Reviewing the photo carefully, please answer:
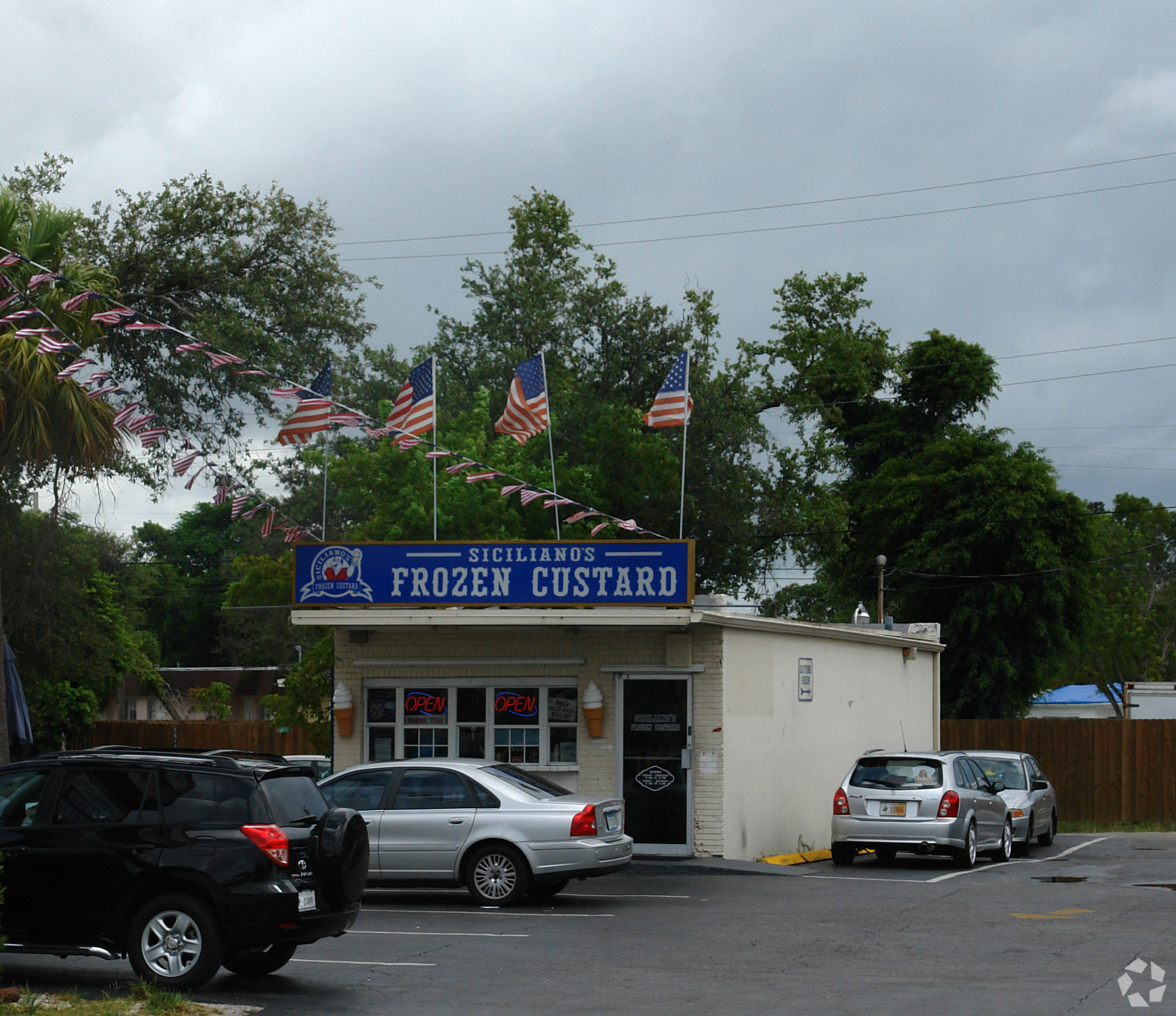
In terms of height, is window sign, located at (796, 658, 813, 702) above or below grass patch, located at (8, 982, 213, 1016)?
above

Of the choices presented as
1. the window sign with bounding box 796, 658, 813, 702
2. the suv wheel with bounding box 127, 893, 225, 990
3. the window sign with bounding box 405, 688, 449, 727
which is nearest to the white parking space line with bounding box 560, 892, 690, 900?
the window sign with bounding box 405, 688, 449, 727

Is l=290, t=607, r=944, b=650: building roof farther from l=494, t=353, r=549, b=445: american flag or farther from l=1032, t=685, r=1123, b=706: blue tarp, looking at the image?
l=1032, t=685, r=1123, b=706: blue tarp

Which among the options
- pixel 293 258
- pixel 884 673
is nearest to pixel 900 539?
pixel 884 673

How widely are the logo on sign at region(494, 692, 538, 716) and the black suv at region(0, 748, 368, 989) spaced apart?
979 centimetres

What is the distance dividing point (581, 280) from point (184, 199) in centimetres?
1134

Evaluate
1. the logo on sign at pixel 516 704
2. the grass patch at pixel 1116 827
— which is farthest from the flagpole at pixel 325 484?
the grass patch at pixel 1116 827

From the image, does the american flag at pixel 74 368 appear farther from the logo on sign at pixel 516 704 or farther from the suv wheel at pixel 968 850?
the suv wheel at pixel 968 850

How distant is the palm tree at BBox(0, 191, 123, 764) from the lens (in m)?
19.6

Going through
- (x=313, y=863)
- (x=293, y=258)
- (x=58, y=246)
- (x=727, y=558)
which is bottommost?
(x=313, y=863)

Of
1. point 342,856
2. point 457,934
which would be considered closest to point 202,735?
point 457,934

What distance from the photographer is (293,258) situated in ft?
101

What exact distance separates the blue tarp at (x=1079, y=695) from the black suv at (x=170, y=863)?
178 ft

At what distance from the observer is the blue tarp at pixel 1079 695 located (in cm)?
6244

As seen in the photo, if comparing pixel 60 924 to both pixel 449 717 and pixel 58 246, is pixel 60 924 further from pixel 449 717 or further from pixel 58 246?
pixel 58 246
